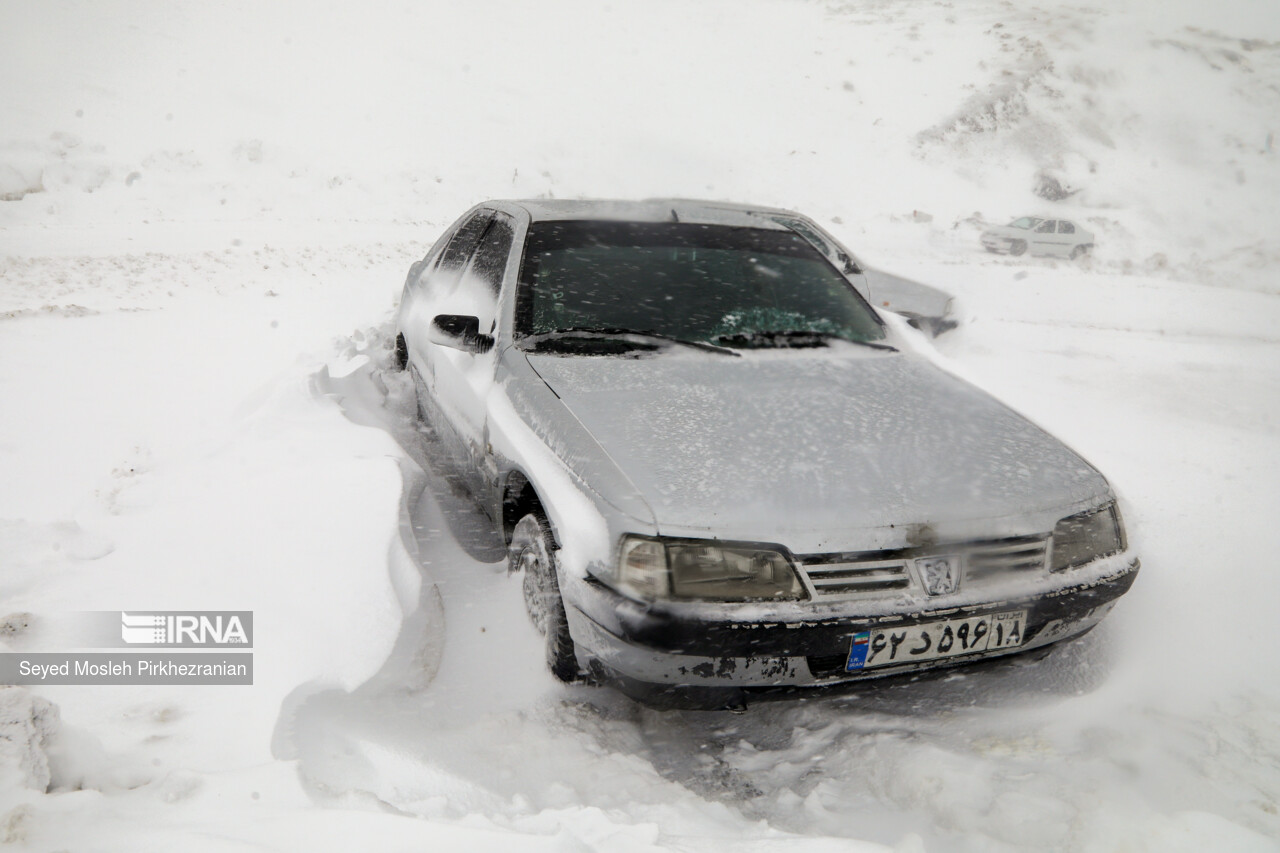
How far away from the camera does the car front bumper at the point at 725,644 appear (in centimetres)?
199

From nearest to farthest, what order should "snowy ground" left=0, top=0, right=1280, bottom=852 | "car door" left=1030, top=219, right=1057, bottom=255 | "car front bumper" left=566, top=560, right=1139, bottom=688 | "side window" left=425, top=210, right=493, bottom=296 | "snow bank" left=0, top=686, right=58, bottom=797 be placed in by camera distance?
1. "snow bank" left=0, top=686, right=58, bottom=797
2. "snowy ground" left=0, top=0, right=1280, bottom=852
3. "car front bumper" left=566, top=560, right=1139, bottom=688
4. "side window" left=425, top=210, right=493, bottom=296
5. "car door" left=1030, top=219, right=1057, bottom=255

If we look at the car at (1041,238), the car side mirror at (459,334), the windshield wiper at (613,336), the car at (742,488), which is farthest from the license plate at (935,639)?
the car at (1041,238)

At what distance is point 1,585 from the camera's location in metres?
2.69

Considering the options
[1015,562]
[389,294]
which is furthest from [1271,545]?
[389,294]

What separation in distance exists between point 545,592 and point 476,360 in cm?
112

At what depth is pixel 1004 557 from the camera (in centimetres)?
215

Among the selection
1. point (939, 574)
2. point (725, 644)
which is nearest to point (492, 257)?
point (725, 644)

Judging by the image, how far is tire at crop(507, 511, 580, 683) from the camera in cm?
241

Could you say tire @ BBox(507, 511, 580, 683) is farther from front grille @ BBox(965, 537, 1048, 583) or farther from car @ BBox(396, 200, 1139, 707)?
front grille @ BBox(965, 537, 1048, 583)

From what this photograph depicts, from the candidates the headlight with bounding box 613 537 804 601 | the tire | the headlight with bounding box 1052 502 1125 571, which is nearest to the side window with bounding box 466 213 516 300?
the tire

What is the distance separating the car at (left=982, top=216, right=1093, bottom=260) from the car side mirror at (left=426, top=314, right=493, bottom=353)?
18.8 m

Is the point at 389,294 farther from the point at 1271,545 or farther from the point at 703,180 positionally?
the point at 703,180

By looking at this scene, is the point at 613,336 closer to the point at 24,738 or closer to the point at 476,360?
the point at 476,360

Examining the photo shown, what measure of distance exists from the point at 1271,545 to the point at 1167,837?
88.0 inches
